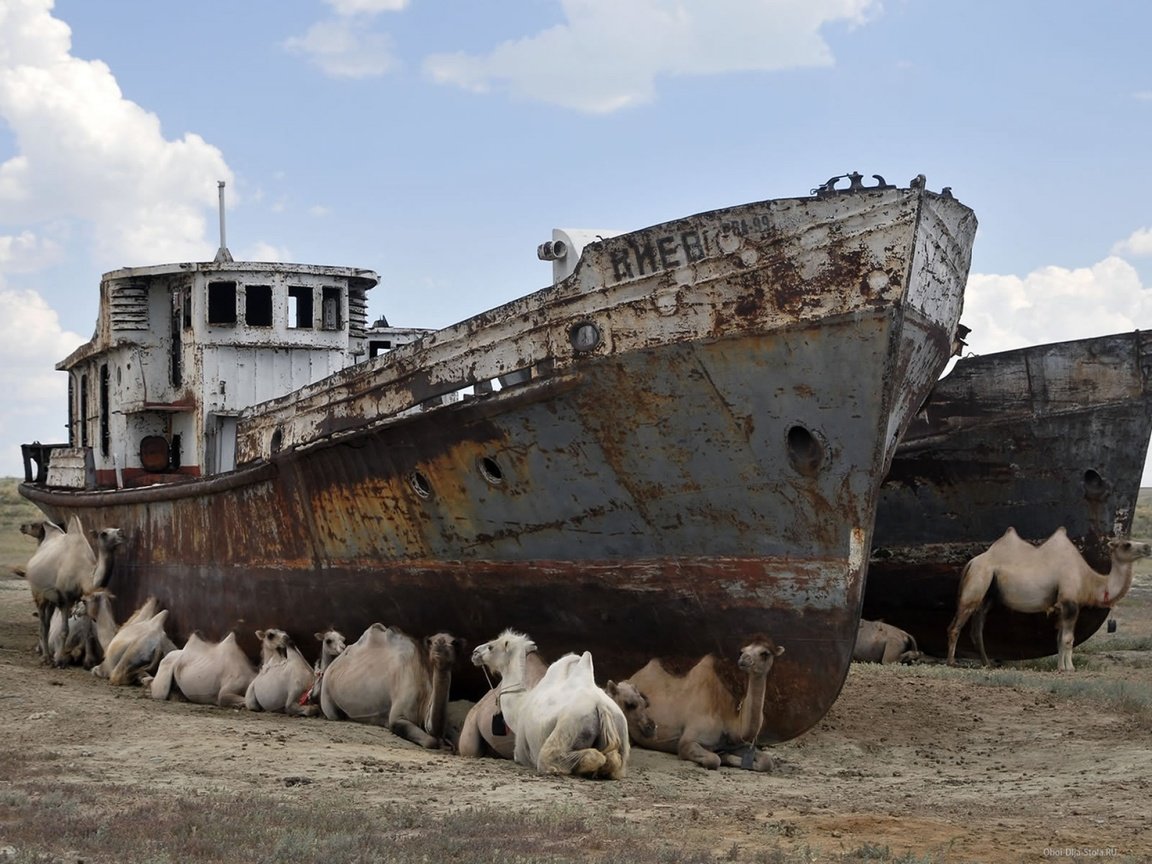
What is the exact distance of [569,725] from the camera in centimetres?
767

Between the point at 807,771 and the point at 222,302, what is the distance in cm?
896

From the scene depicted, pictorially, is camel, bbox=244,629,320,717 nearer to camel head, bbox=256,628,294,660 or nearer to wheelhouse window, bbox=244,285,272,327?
camel head, bbox=256,628,294,660

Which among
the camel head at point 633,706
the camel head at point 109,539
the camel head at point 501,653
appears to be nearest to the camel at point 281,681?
the camel head at point 501,653

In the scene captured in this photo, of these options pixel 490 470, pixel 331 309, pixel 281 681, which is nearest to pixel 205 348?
pixel 331 309

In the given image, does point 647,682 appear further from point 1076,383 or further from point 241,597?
point 1076,383

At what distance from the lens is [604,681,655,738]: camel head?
849cm

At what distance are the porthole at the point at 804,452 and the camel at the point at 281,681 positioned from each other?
13.3 ft

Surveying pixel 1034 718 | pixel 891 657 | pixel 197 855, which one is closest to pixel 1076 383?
pixel 891 657

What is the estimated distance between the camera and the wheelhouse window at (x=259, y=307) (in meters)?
15.0

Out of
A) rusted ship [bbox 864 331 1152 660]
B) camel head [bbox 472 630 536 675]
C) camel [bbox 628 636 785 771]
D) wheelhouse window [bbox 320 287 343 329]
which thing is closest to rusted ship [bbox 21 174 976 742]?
camel [bbox 628 636 785 771]

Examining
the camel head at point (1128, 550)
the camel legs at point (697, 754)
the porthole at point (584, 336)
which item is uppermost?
the porthole at point (584, 336)

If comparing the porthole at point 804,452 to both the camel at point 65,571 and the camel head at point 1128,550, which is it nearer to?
the camel head at point 1128,550

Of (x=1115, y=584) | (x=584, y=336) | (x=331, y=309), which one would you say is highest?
(x=331, y=309)

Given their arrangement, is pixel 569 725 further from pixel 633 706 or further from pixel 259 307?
pixel 259 307
